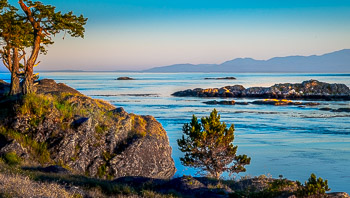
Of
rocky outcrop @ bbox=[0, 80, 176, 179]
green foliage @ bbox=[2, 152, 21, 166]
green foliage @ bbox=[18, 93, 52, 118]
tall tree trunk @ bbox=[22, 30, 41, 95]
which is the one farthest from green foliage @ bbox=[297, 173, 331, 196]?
tall tree trunk @ bbox=[22, 30, 41, 95]

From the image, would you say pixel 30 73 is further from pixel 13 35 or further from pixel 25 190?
pixel 25 190

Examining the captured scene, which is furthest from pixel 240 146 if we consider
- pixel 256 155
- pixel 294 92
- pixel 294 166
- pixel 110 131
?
pixel 294 92

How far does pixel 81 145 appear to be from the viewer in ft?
51.6

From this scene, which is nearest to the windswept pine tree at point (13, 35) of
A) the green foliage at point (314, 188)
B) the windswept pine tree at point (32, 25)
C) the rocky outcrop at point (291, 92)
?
the windswept pine tree at point (32, 25)

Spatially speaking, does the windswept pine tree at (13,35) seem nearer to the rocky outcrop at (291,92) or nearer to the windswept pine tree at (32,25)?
the windswept pine tree at (32,25)

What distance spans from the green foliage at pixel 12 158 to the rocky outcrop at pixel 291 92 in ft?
206

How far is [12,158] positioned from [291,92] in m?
66.5

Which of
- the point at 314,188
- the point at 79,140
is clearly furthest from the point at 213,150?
the point at 314,188

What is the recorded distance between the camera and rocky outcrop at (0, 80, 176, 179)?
15242 mm

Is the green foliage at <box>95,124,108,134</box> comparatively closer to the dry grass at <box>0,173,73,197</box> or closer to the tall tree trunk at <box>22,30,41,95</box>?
the tall tree trunk at <box>22,30,41,95</box>

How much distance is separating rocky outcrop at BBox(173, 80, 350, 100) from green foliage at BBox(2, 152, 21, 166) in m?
62.7

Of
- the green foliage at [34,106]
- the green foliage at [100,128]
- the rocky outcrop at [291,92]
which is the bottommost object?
the rocky outcrop at [291,92]

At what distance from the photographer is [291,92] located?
74188 millimetres

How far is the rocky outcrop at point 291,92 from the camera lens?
2798 inches
